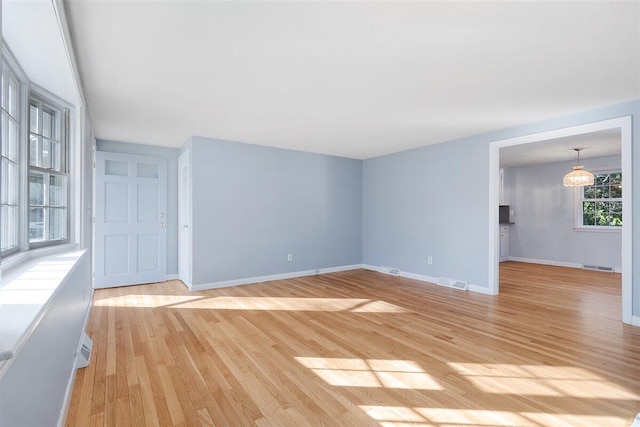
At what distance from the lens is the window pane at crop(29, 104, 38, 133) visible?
2197mm

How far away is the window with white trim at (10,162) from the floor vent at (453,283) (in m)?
5.05

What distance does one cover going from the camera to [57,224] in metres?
2.64

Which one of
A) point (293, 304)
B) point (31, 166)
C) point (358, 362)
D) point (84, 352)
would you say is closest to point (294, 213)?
point (293, 304)

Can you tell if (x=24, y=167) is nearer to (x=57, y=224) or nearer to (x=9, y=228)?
(x=9, y=228)

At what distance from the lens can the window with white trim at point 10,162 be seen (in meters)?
1.73

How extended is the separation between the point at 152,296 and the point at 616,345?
526 centimetres

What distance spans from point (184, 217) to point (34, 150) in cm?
306

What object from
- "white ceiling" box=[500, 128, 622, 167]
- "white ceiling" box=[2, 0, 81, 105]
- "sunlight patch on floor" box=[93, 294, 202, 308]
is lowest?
"sunlight patch on floor" box=[93, 294, 202, 308]

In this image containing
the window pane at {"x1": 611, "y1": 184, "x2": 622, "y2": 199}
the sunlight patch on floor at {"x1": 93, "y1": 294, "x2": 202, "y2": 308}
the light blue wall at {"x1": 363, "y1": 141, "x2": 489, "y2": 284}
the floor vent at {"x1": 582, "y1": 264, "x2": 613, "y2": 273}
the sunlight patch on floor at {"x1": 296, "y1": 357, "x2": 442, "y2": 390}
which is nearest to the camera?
the sunlight patch on floor at {"x1": 296, "y1": 357, "x2": 442, "y2": 390}

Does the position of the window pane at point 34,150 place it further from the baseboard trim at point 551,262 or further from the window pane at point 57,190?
the baseboard trim at point 551,262

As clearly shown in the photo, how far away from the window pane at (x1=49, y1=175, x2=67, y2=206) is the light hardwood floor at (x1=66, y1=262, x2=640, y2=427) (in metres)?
1.30

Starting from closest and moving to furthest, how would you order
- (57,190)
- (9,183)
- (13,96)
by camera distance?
(9,183), (13,96), (57,190)

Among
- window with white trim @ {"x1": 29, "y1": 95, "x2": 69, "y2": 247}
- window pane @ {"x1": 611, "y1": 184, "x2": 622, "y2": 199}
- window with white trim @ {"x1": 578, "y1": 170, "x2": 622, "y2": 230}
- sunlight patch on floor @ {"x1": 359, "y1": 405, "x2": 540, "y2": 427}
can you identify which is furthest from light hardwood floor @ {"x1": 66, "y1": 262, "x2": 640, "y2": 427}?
window pane @ {"x1": 611, "y1": 184, "x2": 622, "y2": 199}

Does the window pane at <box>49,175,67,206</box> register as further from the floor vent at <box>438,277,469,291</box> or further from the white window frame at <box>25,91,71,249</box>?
the floor vent at <box>438,277,469,291</box>
